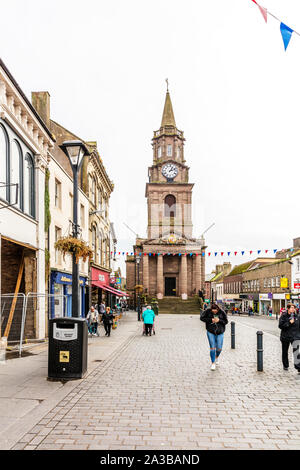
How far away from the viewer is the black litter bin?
858cm

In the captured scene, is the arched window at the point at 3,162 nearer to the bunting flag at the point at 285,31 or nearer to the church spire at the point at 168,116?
the bunting flag at the point at 285,31

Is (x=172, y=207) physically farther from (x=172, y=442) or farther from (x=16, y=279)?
(x=172, y=442)

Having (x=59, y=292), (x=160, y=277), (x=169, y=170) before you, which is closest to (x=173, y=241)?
(x=160, y=277)

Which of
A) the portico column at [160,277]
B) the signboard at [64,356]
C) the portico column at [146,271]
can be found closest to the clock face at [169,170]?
the portico column at [160,277]

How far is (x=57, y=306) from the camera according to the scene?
55.2 feet

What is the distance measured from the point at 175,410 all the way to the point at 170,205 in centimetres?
6084

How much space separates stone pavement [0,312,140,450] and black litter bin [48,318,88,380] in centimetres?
26

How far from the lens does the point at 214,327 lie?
9977 mm

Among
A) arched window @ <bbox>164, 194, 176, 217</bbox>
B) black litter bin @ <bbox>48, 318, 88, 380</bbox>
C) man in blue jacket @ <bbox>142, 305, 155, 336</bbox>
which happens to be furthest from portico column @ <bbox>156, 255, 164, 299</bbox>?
black litter bin @ <bbox>48, 318, 88, 380</bbox>

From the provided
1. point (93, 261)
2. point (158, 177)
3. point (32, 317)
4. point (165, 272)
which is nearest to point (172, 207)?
point (158, 177)

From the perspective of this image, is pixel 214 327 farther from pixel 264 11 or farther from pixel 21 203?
pixel 21 203

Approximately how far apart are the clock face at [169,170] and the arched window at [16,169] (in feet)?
175

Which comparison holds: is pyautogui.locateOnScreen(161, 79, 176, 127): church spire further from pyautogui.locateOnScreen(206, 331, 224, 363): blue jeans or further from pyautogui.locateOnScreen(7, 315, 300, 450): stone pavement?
pyautogui.locateOnScreen(7, 315, 300, 450): stone pavement

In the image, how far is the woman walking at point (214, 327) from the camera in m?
9.97
